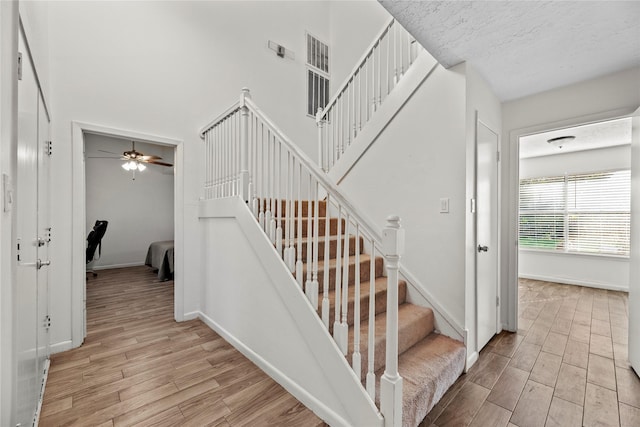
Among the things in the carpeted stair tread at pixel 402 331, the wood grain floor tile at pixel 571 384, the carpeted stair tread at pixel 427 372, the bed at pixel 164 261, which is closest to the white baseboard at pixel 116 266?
the bed at pixel 164 261

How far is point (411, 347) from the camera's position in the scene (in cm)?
207

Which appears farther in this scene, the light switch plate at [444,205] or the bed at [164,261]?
the bed at [164,261]

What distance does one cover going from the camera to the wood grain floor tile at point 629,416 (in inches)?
62.7

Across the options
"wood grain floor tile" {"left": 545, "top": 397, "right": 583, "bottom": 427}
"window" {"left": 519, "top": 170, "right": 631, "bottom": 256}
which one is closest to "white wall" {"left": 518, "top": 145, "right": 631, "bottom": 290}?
"window" {"left": 519, "top": 170, "right": 631, "bottom": 256}

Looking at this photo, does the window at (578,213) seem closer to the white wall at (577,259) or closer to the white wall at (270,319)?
the white wall at (577,259)

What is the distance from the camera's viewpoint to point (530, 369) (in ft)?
7.01

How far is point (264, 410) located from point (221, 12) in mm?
4458

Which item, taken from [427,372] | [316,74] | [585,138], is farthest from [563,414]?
[316,74]

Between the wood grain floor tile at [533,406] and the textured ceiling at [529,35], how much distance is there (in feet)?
8.13

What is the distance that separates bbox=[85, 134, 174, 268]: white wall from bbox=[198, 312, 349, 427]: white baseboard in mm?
4946

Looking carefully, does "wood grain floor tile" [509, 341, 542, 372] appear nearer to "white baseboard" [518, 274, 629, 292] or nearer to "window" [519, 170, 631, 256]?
"white baseboard" [518, 274, 629, 292]

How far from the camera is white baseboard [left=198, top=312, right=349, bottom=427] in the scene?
161 centimetres

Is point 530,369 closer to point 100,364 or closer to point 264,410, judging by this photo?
point 264,410

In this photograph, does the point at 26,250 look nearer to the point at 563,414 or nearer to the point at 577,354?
the point at 563,414
